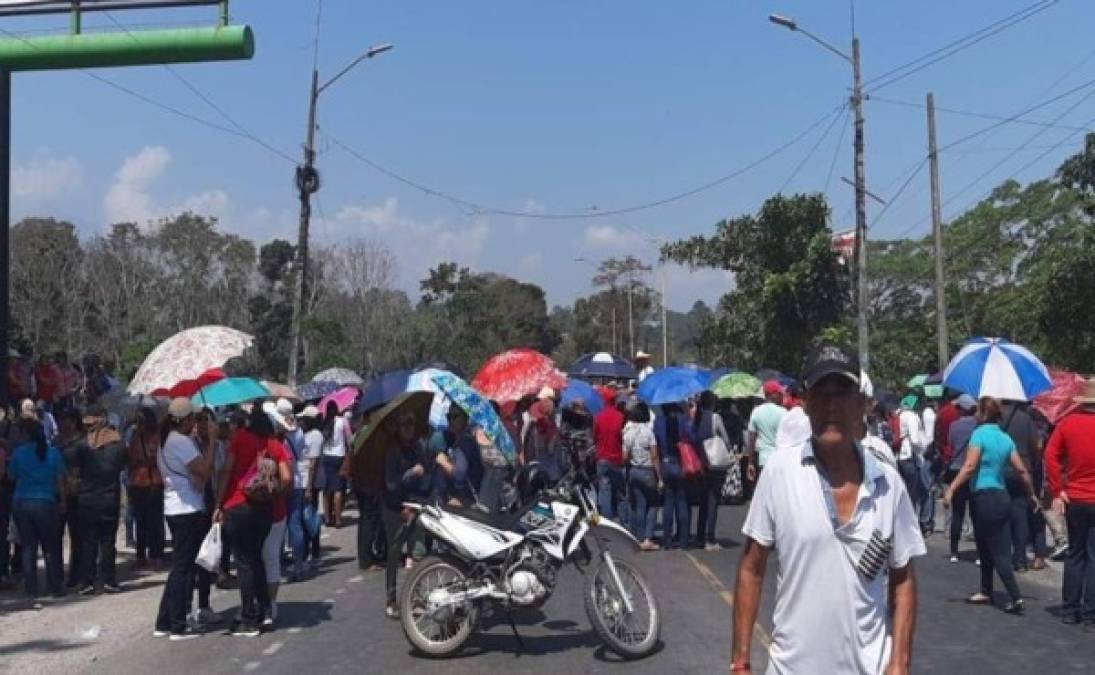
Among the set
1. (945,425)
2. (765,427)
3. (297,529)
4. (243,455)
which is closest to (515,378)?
(765,427)

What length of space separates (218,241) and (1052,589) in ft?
149

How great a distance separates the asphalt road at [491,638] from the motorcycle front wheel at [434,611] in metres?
0.14

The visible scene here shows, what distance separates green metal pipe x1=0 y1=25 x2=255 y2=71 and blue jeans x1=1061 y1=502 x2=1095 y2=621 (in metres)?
11.0

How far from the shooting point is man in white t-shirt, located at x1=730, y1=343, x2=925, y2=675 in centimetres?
346

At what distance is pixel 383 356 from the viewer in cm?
4897

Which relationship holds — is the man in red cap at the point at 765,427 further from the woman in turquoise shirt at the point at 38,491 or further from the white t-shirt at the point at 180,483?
the woman in turquoise shirt at the point at 38,491

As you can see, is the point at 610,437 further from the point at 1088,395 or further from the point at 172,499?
the point at 172,499

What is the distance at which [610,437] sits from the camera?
1438cm

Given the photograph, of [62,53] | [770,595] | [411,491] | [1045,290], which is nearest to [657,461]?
[770,595]

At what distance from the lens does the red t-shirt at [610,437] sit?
14.4 meters

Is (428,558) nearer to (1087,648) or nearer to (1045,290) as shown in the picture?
(1087,648)

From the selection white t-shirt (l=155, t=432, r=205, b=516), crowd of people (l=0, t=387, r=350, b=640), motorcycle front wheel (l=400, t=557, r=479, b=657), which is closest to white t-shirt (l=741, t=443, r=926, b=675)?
motorcycle front wheel (l=400, t=557, r=479, b=657)

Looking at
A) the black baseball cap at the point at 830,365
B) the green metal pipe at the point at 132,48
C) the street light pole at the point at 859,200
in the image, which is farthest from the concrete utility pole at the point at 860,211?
the black baseball cap at the point at 830,365

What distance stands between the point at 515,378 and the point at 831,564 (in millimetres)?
15442
